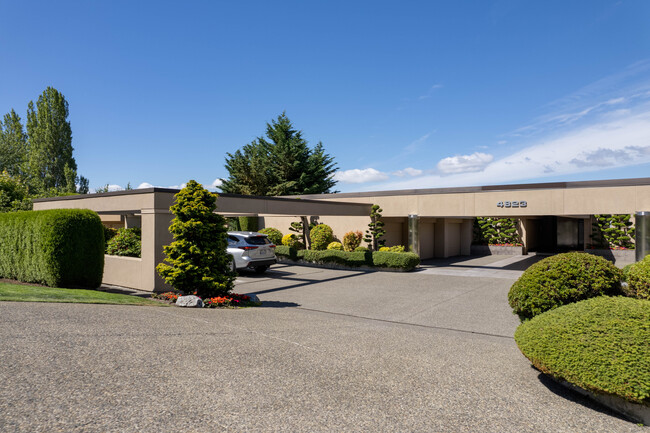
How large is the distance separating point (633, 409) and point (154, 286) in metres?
11.5

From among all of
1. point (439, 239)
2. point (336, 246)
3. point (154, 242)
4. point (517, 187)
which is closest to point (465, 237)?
point (439, 239)

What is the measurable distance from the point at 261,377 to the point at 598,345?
12.5 feet

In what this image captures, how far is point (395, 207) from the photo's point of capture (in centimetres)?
2073

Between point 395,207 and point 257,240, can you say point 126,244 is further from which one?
point 395,207

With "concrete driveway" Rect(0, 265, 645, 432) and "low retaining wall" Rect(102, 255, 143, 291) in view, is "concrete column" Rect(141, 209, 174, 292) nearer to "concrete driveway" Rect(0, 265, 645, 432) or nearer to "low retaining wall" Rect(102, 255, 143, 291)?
"low retaining wall" Rect(102, 255, 143, 291)

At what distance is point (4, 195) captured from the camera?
25422mm

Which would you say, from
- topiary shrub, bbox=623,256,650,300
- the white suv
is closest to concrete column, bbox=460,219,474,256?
the white suv

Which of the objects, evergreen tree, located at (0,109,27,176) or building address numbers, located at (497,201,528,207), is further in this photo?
evergreen tree, located at (0,109,27,176)

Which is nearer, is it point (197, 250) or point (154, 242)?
point (197, 250)

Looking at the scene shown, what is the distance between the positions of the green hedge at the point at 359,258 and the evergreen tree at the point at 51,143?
3264 centimetres

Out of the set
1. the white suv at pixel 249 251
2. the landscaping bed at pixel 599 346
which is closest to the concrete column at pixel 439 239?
the white suv at pixel 249 251

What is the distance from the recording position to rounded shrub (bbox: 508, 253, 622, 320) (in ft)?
19.9

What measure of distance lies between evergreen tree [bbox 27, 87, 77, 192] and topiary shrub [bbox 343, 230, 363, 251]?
34068mm

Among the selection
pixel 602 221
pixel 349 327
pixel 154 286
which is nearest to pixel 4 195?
pixel 154 286
